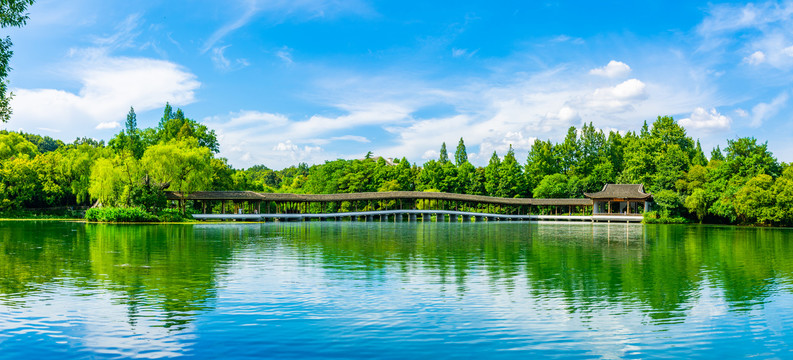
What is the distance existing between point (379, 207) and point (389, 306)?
4950 cm

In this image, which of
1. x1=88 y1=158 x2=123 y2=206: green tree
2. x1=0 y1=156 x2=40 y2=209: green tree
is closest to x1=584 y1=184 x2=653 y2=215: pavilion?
x1=88 y1=158 x2=123 y2=206: green tree

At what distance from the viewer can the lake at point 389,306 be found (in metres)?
7.26

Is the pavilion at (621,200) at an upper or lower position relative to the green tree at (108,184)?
lower

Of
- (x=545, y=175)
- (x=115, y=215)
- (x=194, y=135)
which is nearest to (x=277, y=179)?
(x=194, y=135)

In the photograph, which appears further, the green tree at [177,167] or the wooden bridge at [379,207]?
the wooden bridge at [379,207]

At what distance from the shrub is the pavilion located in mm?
38477

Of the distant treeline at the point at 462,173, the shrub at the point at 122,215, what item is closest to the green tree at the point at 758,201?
the distant treeline at the point at 462,173

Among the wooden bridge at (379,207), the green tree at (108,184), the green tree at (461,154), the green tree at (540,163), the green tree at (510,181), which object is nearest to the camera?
the green tree at (108,184)

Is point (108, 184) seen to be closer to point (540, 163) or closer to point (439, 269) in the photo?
point (439, 269)

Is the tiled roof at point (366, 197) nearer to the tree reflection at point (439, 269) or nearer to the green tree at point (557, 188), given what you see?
the green tree at point (557, 188)

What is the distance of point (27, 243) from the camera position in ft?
71.2

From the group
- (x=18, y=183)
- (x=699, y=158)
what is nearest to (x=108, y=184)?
(x=18, y=183)

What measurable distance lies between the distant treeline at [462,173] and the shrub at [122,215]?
1.09 m

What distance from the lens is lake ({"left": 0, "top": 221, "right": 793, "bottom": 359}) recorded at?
726 centimetres
